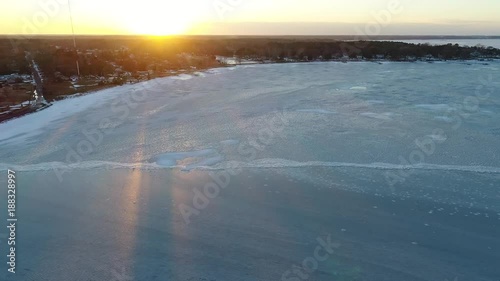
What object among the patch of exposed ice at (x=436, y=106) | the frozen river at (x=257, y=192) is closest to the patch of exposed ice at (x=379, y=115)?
the frozen river at (x=257, y=192)

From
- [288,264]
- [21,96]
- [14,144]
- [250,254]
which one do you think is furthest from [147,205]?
[21,96]

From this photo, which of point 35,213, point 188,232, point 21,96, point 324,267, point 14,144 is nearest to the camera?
point 324,267

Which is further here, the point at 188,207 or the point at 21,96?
the point at 21,96

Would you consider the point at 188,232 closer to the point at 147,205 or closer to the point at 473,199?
the point at 147,205

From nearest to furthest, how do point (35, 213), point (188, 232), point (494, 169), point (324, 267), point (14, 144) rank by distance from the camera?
point (324, 267)
point (188, 232)
point (35, 213)
point (494, 169)
point (14, 144)

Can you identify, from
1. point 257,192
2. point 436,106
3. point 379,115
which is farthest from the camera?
point 436,106

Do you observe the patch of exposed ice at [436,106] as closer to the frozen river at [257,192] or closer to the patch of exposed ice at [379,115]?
A: the frozen river at [257,192]

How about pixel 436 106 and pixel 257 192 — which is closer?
pixel 257 192

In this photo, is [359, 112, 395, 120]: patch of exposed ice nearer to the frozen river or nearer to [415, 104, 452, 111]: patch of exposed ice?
the frozen river

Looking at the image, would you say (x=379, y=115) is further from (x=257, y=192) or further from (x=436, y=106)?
(x=257, y=192)

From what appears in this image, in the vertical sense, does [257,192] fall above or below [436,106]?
below

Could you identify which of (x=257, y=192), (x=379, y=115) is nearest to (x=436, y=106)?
(x=379, y=115)
